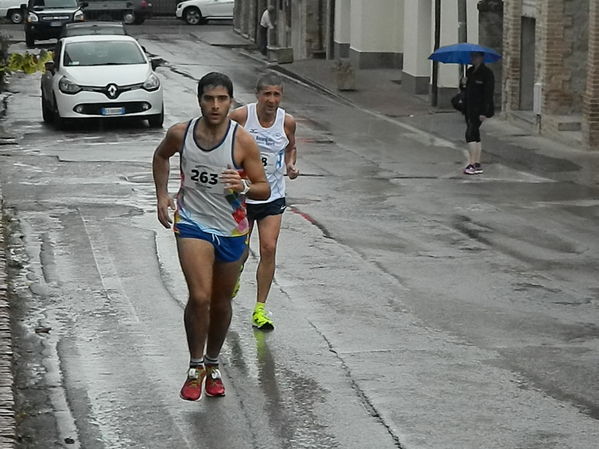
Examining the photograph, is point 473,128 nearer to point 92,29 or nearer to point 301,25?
point 92,29

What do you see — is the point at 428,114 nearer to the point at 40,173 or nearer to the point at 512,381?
the point at 40,173

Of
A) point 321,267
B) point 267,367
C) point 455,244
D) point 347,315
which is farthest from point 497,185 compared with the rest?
point 267,367

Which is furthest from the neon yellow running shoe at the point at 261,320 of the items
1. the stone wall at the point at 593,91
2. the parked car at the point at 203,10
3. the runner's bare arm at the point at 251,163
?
the parked car at the point at 203,10

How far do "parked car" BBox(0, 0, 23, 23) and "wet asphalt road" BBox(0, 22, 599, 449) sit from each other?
4282 centimetres

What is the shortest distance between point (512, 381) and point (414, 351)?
968 mm

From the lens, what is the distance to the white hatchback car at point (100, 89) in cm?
2577

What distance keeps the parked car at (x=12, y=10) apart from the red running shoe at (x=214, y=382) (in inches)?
2154

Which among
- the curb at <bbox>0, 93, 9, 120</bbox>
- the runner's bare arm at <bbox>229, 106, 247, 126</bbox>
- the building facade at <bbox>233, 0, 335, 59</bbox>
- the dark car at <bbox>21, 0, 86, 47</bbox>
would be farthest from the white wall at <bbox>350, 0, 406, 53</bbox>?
the runner's bare arm at <bbox>229, 106, 247, 126</bbox>

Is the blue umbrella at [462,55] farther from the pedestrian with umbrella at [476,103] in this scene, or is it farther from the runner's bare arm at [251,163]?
the runner's bare arm at [251,163]

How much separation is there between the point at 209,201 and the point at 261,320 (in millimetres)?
2317

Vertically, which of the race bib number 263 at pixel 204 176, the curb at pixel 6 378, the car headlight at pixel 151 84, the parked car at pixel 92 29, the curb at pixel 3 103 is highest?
the race bib number 263 at pixel 204 176

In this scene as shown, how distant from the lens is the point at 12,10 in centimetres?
6172

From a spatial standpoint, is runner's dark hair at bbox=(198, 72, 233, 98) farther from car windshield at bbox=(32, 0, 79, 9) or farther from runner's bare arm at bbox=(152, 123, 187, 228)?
car windshield at bbox=(32, 0, 79, 9)

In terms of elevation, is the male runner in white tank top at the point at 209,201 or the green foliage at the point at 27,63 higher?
the green foliage at the point at 27,63
